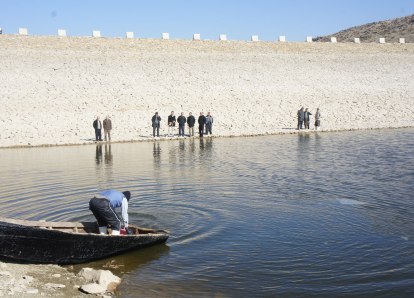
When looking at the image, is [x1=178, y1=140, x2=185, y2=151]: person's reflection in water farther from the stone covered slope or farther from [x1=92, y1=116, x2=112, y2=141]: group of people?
[x1=92, y1=116, x2=112, y2=141]: group of people

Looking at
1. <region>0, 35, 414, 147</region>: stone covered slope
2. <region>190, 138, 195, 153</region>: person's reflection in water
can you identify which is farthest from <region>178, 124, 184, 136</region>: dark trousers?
<region>0, 35, 414, 147</region>: stone covered slope

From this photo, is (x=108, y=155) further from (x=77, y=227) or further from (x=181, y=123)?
(x=77, y=227)

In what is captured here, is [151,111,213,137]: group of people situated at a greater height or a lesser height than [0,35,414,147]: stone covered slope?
lesser

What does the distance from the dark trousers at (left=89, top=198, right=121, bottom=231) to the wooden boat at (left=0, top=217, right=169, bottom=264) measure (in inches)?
17.2

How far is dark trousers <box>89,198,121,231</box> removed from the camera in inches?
391

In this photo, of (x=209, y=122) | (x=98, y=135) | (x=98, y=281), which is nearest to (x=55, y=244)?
(x=98, y=281)

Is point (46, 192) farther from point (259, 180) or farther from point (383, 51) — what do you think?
point (383, 51)

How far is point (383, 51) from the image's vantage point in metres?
65.6

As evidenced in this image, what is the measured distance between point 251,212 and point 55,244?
5225mm

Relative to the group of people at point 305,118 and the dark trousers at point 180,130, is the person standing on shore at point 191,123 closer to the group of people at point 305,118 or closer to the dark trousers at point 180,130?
the dark trousers at point 180,130

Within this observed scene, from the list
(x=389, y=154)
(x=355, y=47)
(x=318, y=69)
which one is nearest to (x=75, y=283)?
(x=389, y=154)

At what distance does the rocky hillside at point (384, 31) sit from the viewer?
9425 centimetres

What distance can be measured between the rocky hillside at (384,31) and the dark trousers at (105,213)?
86.6 m

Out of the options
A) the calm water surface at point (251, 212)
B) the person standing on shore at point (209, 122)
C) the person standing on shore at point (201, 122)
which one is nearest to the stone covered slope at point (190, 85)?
the person standing on shore at point (209, 122)
